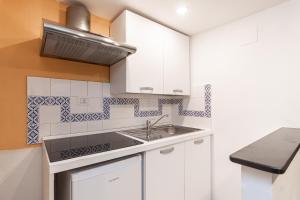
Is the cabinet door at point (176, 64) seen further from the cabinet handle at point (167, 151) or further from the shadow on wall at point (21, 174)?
the shadow on wall at point (21, 174)

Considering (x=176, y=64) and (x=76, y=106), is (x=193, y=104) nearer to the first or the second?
(x=176, y=64)

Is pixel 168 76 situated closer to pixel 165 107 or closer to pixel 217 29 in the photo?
pixel 165 107

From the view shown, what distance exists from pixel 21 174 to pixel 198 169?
1.52 metres

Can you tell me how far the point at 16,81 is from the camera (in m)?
→ 1.22

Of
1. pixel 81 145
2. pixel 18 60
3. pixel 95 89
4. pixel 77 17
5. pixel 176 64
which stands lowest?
pixel 81 145

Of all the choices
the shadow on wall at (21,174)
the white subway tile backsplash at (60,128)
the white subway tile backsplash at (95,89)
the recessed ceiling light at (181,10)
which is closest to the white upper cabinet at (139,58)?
the white subway tile backsplash at (95,89)

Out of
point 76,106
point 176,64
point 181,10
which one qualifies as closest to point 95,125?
point 76,106

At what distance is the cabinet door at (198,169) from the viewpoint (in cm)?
160

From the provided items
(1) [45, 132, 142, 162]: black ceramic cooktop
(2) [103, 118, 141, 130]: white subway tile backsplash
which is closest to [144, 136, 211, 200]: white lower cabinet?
(1) [45, 132, 142, 162]: black ceramic cooktop

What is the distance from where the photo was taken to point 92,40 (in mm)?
1129

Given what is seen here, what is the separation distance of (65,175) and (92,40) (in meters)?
0.86

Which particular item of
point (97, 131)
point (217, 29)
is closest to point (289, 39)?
point (217, 29)

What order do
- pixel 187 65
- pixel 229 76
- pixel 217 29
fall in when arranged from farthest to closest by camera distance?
pixel 187 65 → pixel 217 29 → pixel 229 76

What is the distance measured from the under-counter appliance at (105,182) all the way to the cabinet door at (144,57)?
0.66 m
